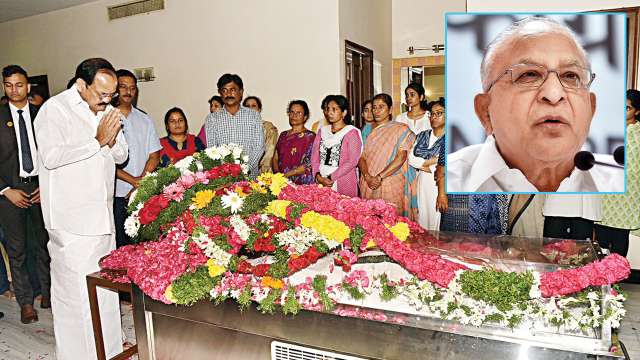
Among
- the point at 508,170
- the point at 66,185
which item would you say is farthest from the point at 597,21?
the point at 66,185

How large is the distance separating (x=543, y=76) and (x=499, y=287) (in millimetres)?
813

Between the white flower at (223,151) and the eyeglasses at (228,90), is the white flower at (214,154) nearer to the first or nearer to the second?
the white flower at (223,151)

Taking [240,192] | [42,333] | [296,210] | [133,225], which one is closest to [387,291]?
[296,210]

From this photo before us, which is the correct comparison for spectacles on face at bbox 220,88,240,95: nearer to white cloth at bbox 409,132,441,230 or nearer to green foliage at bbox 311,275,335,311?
white cloth at bbox 409,132,441,230

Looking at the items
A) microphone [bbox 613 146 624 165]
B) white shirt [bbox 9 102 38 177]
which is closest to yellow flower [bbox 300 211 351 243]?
microphone [bbox 613 146 624 165]

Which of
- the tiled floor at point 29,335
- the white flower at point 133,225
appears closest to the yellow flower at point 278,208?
the white flower at point 133,225

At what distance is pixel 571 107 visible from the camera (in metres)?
1.76

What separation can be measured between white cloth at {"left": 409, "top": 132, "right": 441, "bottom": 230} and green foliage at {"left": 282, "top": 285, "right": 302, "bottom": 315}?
2.22 metres

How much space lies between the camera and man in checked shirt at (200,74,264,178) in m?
4.06

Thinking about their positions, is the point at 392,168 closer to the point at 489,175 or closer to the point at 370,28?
the point at 489,175

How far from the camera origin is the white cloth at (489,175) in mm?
1823

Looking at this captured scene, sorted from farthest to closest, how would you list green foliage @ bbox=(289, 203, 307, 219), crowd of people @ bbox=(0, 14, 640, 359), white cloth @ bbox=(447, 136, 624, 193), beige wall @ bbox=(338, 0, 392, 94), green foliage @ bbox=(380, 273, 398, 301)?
1. beige wall @ bbox=(338, 0, 392, 94)
2. crowd of people @ bbox=(0, 14, 640, 359)
3. green foliage @ bbox=(289, 203, 307, 219)
4. white cloth @ bbox=(447, 136, 624, 193)
5. green foliage @ bbox=(380, 273, 398, 301)

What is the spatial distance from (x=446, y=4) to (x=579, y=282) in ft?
19.2

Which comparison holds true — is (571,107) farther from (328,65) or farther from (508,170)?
(328,65)
